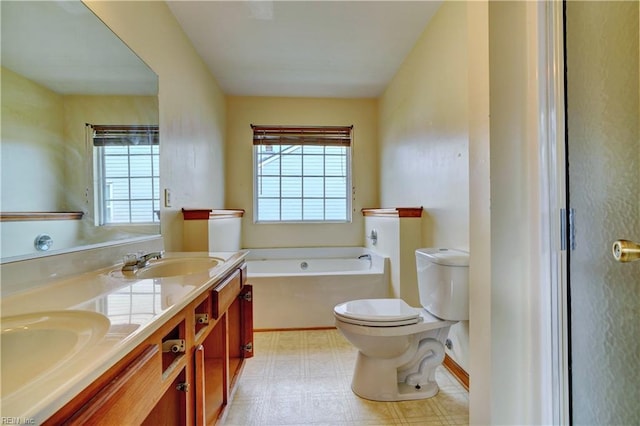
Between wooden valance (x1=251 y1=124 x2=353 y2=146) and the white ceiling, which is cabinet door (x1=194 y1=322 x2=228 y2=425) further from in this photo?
wooden valance (x1=251 y1=124 x2=353 y2=146)

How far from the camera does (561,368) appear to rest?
31.2 inches

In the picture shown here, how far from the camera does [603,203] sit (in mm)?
743

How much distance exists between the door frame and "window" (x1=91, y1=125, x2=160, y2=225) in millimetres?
1572

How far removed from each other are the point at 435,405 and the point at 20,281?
1783 millimetres

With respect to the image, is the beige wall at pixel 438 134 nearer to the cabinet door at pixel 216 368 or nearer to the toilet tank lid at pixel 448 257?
the toilet tank lid at pixel 448 257

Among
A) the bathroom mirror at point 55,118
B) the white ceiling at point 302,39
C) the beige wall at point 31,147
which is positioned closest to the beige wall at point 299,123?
the white ceiling at point 302,39

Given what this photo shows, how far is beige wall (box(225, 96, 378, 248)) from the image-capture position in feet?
10.9

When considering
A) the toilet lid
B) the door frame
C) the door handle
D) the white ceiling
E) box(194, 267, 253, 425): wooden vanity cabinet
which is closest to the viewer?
the door handle

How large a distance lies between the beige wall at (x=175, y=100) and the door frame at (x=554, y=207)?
63.7 inches

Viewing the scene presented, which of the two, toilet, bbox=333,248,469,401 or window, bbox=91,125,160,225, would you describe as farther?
toilet, bbox=333,248,469,401

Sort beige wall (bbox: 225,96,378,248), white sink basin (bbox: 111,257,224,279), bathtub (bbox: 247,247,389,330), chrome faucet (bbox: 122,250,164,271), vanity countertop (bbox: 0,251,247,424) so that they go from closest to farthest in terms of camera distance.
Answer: vanity countertop (bbox: 0,251,247,424) → chrome faucet (bbox: 122,250,164,271) → white sink basin (bbox: 111,257,224,279) → bathtub (bbox: 247,247,389,330) → beige wall (bbox: 225,96,378,248)

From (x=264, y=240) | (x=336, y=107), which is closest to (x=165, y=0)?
(x=336, y=107)

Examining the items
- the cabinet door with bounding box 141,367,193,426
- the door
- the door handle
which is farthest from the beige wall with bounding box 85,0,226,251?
the door handle

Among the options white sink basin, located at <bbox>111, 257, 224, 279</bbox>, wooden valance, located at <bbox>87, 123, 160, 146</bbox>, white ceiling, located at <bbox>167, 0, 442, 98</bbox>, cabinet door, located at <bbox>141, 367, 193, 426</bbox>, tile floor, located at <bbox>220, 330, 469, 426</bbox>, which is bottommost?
tile floor, located at <bbox>220, 330, 469, 426</bbox>
